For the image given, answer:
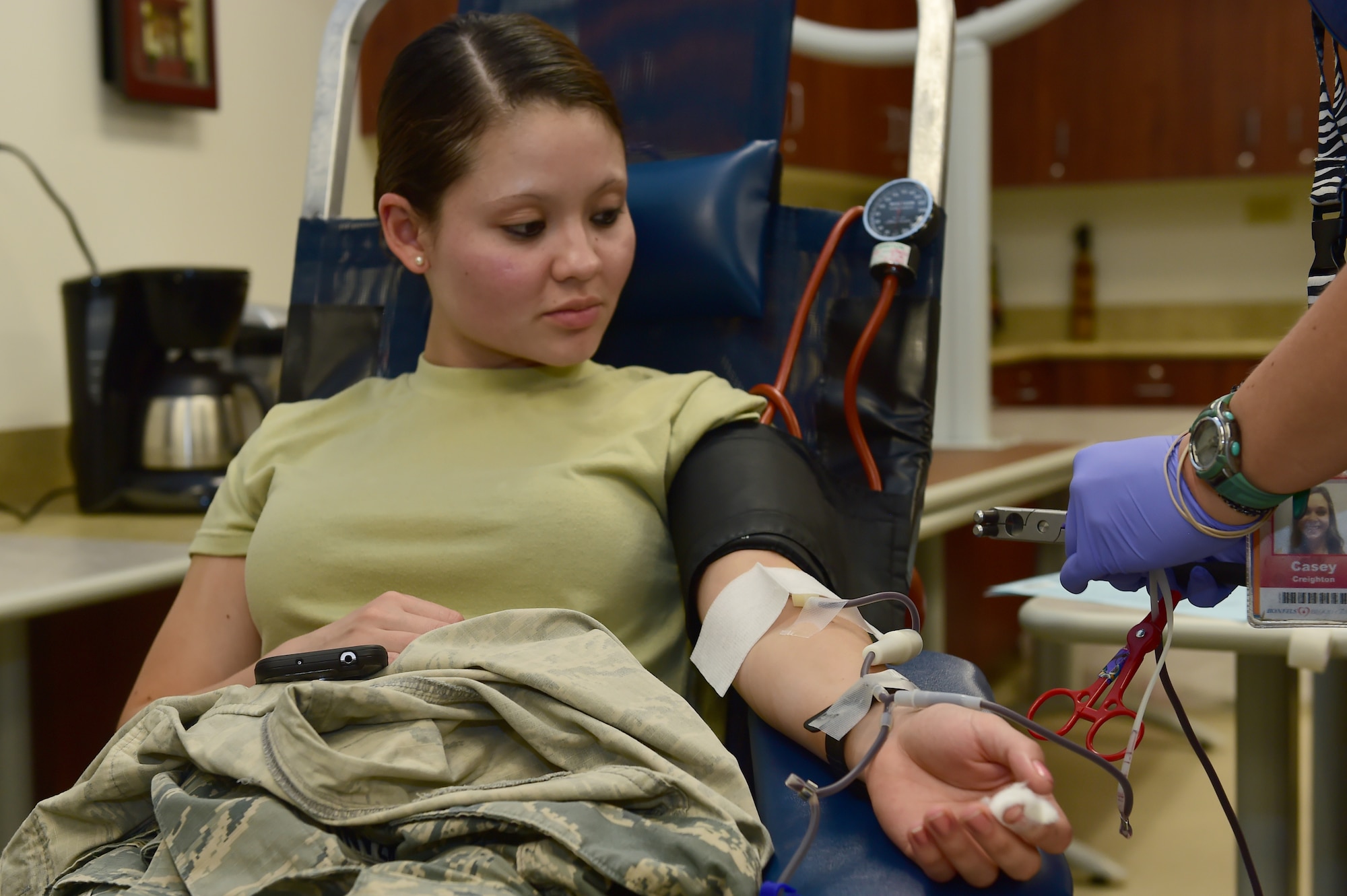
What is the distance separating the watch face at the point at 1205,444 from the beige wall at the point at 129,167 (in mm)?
1868

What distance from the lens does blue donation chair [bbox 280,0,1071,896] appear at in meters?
1.16

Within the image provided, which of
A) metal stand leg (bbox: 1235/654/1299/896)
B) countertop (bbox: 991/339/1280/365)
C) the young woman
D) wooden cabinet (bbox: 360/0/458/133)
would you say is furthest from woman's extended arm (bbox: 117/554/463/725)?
countertop (bbox: 991/339/1280/365)

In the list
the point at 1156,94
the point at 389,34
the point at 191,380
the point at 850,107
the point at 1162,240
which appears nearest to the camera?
the point at 191,380

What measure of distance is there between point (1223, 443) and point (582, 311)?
0.56 m

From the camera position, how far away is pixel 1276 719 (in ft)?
4.18

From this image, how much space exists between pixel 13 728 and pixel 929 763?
1091 mm

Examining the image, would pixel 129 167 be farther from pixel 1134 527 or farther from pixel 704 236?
pixel 1134 527

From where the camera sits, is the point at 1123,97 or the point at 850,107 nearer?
the point at 850,107

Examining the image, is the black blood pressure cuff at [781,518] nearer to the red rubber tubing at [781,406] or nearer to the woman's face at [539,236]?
the red rubber tubing at [781,406]

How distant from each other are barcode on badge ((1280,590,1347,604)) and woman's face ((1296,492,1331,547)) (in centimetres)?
3

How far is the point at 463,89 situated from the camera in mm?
1059

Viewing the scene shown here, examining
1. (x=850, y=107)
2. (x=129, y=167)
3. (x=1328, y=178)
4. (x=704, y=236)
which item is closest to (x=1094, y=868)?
(x=704, y=236)

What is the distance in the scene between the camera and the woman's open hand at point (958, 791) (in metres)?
0.61

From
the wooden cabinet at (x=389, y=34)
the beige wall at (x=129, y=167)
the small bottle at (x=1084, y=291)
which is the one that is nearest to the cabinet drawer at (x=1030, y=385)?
the small bottle at (x=1084, y=291)
